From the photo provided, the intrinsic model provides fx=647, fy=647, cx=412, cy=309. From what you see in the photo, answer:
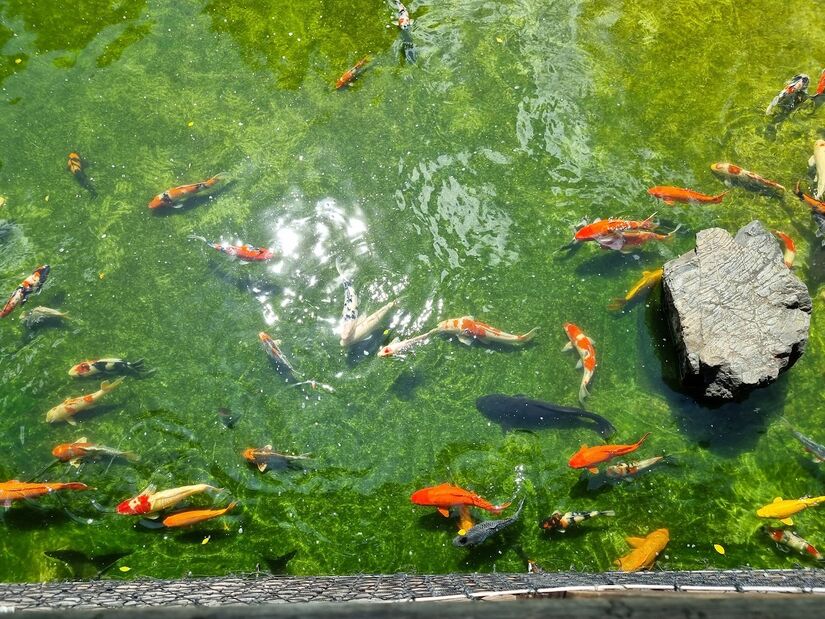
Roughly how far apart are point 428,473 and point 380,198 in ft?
9.91

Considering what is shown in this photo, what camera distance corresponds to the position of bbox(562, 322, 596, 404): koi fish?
611cm

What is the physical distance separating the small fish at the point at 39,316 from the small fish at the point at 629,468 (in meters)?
5.53

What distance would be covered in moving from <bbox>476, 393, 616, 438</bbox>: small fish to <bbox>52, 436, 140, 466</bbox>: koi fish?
3.41 meters

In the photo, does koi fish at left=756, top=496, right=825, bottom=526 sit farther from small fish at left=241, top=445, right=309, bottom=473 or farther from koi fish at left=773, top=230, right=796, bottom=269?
small fish at left=241, top=445, right=309, bottom=473

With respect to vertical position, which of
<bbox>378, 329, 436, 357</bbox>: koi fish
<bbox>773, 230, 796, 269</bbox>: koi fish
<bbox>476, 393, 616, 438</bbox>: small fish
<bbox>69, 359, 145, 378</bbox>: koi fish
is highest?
<bbox>773, 230, 796, 269</bbox>: koi fish

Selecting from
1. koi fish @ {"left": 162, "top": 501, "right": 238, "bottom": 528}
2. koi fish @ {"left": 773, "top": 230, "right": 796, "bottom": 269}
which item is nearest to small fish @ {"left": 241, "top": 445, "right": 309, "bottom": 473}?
koi fish @ {"left": 162, "top": 501, "right": 238, "bottom": 528}

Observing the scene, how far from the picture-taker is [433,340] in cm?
641

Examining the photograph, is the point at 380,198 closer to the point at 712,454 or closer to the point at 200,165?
the point at 200,165

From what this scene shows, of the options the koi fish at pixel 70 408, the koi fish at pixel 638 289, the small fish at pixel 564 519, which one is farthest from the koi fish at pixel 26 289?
the koi fish at pixel 638 289

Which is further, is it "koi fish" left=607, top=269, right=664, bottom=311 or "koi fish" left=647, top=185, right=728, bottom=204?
"koi fish" left=647, top=185, right=728, bottom=204

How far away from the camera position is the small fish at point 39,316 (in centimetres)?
651

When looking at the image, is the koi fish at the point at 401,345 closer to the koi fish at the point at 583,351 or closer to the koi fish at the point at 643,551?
the koi fish at the point at 583,351

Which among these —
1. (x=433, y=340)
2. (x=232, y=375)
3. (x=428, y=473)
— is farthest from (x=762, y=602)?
(x=232, y=375)

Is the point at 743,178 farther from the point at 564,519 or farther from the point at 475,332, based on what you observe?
the point at 564,519
